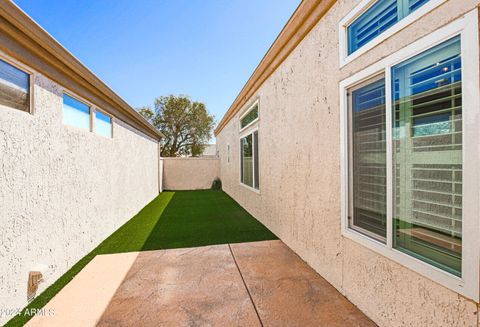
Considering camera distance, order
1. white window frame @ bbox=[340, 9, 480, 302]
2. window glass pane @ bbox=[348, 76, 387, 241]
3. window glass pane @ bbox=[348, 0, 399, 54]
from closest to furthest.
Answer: white window frame @ bbox=[340, 9, 480, 302], window glass pane @ bbox=[348, 0, 399, 54], window glass pane @ bbox=[348, 76, 387, 241]

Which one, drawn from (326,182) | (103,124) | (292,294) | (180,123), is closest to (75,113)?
(103,124)

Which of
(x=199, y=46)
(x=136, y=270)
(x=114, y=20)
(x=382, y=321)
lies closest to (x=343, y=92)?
(x=382, y=321)

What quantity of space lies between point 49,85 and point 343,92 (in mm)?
3636

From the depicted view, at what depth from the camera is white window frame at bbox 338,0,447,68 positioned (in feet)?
5.43

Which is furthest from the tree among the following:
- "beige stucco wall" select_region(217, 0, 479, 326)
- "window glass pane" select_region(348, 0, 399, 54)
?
"window glass pane" select_region(348, 0, 399, 54)

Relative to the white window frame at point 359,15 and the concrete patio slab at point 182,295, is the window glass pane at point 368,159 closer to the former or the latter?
the white window frame at point 359,15

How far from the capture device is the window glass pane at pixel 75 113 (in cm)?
349

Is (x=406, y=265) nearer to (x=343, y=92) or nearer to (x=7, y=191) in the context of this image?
(x=343, y=92)

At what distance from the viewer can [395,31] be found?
1.91m

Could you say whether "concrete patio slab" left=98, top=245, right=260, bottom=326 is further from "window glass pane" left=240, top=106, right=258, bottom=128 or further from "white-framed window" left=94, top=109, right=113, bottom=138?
"window glass pane" left=240, top=106, right=258, bottom=128

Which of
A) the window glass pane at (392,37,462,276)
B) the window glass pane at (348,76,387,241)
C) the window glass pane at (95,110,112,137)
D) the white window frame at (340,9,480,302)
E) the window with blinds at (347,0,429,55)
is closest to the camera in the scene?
the white window frame at (340,9,480,302)

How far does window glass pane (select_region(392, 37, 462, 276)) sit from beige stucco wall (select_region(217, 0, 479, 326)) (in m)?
0.19

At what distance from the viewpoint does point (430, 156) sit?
1716 millimetres

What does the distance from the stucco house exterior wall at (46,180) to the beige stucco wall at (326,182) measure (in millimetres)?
3288
